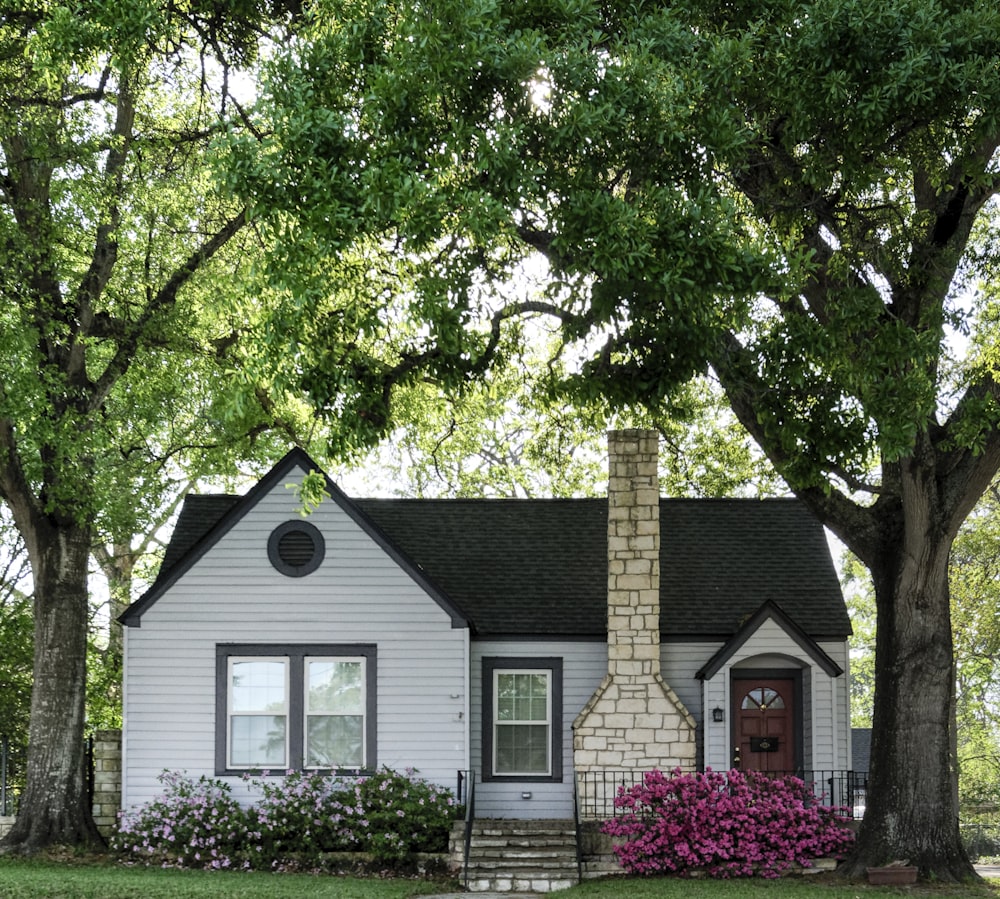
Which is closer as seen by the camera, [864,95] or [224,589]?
[864,95]

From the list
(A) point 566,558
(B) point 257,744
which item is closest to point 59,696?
(B) point 257,744

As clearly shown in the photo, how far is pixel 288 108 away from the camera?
11797 mm

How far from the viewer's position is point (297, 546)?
18.5 metres

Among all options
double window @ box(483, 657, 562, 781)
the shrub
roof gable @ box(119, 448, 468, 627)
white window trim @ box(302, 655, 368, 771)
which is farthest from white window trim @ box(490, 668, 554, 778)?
the shrub

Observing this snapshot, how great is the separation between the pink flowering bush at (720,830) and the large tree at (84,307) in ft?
22.7

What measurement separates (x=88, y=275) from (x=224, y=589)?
4796 mm

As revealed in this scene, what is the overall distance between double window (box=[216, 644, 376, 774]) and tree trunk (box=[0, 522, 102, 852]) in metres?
1.97

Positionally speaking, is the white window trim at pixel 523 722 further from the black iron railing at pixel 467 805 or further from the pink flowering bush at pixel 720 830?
the pink flowering bush at pixel 720 830

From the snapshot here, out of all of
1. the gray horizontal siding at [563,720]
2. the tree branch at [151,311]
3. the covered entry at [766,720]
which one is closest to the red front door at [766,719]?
the covered entry at [766,720]

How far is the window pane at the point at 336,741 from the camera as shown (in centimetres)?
1814

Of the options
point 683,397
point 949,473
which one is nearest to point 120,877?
point 949,473

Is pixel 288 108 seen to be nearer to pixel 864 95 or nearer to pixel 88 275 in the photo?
pixel 864 95

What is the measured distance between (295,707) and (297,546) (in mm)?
2224

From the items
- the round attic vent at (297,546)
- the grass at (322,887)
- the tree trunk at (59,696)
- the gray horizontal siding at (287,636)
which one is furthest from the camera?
the round attic vent at (297,546)
